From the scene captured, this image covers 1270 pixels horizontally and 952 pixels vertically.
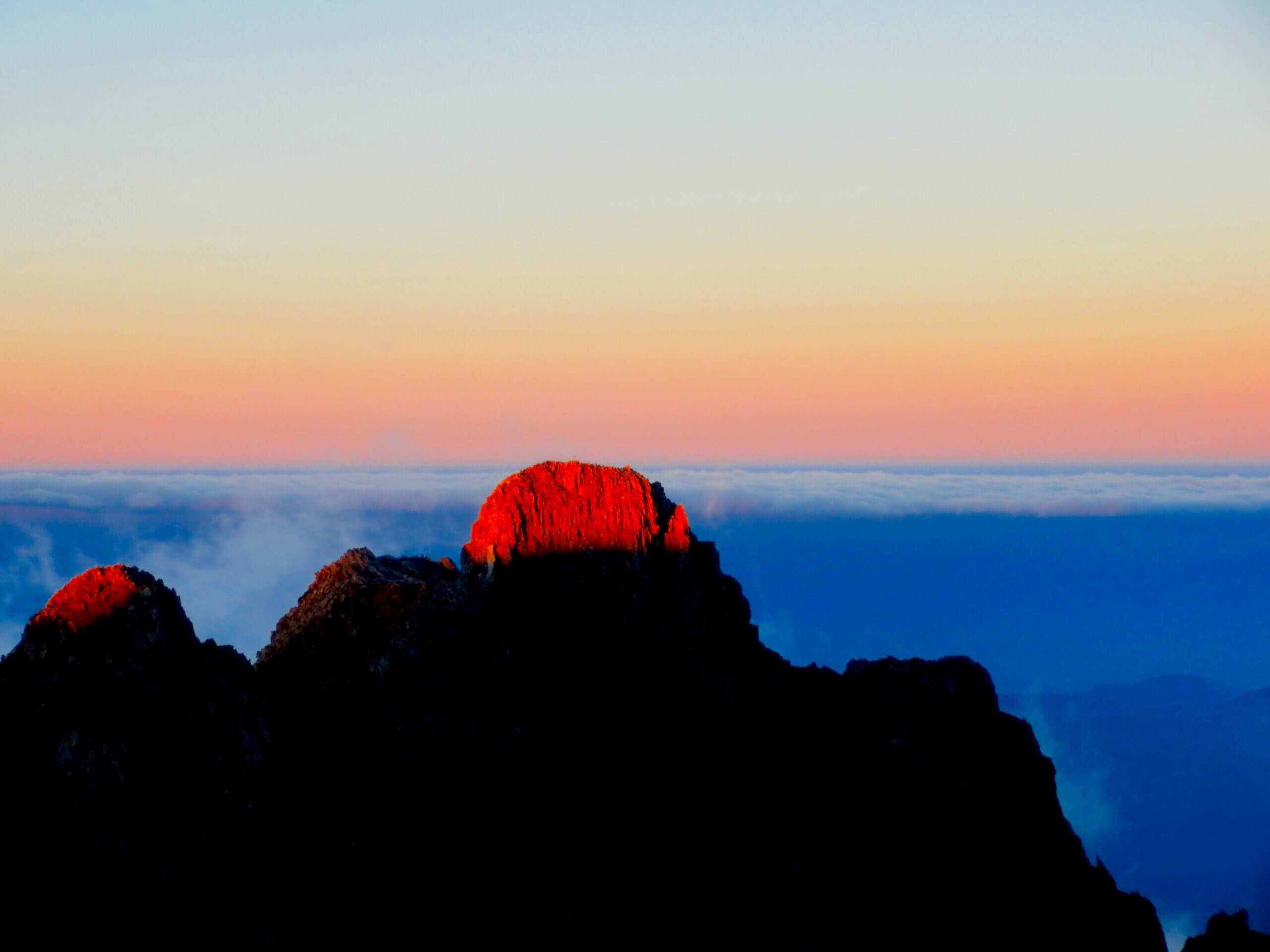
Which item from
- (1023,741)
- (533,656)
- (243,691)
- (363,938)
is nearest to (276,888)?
(363,938)

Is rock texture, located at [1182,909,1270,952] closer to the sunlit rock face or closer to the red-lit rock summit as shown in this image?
the red-lit rock summit

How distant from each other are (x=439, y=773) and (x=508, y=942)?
7448 mm

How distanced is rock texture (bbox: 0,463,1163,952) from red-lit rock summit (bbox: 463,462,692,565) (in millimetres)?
125

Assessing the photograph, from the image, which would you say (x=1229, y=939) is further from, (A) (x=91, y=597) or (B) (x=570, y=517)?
(A) (x=91, y=597)

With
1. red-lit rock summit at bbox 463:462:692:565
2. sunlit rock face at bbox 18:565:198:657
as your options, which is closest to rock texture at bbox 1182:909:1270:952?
red-lit rock summit at bbox 463:462:692:565

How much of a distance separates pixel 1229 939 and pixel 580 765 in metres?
34.6

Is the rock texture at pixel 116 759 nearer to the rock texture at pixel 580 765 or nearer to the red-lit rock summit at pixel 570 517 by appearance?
the rock texture at pixel 580 765

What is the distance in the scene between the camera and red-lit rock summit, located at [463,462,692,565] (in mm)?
69062

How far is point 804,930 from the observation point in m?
68.9

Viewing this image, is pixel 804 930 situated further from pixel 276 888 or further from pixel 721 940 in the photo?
pixel 276 888

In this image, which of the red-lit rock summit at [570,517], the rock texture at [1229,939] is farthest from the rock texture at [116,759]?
the rock texture at [1229,939]

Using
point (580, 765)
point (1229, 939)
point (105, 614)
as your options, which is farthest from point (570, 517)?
point (1229, 939)

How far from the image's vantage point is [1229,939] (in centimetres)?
7650

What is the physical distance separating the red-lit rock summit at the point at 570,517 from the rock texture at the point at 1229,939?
32571mm
